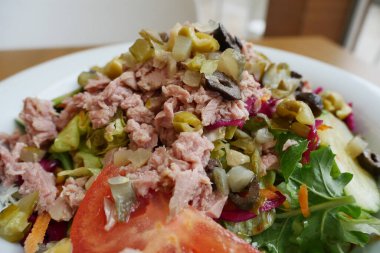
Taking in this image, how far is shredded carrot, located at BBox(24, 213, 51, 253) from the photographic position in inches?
51.4

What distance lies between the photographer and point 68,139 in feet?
5.15

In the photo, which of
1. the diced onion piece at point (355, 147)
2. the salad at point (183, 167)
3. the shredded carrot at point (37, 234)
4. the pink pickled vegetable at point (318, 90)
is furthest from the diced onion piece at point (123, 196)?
the pink pickled vegetable at point (318, 90)

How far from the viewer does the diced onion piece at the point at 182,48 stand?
1495 mm

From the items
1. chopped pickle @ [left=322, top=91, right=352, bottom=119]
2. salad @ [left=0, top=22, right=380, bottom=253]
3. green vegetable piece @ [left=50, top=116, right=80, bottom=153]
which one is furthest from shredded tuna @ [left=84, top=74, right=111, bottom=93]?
chopped pickle @ [left=322, top=91, right=352, bottom=119]

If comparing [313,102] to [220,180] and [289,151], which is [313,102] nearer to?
[289,151]

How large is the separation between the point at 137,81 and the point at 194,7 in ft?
7.16

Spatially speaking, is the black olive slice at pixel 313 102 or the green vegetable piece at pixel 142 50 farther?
the black olive slice at pixel 313 102

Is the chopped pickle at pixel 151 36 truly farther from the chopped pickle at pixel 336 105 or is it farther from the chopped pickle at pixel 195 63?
the chopped pickle at pixel 336 105

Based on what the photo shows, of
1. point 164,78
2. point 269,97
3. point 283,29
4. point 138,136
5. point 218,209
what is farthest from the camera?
point 283,29

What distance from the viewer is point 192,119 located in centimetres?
134

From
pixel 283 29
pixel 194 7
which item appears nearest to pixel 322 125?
pixel 194 7

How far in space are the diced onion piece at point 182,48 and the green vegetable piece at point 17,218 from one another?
76 cm

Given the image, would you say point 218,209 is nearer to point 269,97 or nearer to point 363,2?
point 269,97

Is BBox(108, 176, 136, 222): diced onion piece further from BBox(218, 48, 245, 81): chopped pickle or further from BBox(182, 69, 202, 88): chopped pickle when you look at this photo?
BBox(218, 48, 245, 81): chopped pickle
